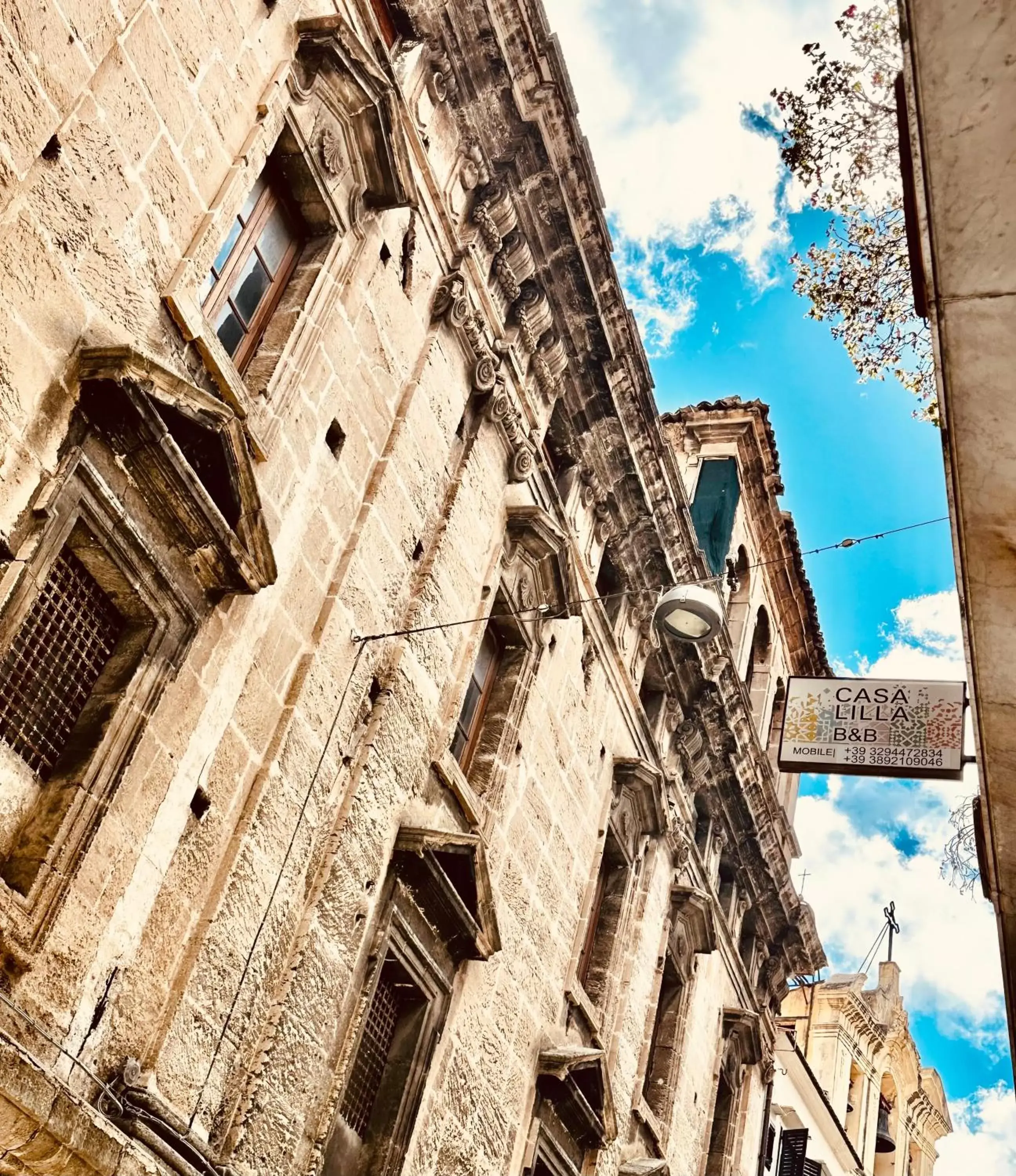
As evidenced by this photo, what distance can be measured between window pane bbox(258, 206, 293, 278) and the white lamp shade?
4.33 meters

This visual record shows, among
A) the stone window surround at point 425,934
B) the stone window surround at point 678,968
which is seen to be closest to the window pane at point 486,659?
the stone window surround at point 425,934

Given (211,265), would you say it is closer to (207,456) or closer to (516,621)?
(207,456)

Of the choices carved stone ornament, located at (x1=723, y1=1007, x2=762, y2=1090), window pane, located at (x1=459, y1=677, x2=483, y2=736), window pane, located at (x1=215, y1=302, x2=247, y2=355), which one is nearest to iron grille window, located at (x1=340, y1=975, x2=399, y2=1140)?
window pane, located at (x1=459, y1=677, x2=483, y2=736)

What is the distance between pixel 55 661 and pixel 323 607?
2324mm

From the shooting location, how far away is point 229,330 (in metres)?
8.22

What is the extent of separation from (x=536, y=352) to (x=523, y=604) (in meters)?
2.32

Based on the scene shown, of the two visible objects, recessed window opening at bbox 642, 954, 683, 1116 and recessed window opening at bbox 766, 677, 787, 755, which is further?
recessed window opening at bbox 766, 677, 787, 755

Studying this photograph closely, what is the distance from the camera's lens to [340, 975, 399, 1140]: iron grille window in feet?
29.2

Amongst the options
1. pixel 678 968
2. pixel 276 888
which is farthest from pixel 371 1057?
pixel 678 968

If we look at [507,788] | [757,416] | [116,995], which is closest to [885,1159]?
[757,416]

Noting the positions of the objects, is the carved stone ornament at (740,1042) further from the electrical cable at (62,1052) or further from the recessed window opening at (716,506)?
the electrical cable at (62,1052)

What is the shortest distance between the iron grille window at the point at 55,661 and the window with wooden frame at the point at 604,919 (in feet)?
23.7

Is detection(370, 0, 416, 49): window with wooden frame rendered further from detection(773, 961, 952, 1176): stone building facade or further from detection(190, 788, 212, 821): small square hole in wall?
detection(773, 961, 952, 1176): stone building facade

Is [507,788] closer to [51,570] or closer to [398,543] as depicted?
[398,543]
